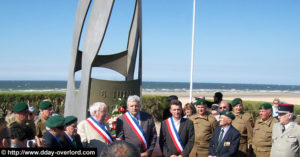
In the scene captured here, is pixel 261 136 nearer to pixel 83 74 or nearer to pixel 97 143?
pixel 97 143

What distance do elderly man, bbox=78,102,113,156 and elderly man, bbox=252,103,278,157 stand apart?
2.44 metres

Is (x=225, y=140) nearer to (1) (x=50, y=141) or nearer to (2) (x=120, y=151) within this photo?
(1) (x=50, y=141)

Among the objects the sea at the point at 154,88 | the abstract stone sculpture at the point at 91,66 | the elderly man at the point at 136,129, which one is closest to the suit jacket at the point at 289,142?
the elderly man at the point at 136,129

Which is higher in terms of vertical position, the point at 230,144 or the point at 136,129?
the point at 136,129

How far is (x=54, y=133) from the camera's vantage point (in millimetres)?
2648

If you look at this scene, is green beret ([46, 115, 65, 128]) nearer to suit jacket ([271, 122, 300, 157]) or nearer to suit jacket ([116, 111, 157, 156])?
suit jacket ([116, 111, 157, 156])

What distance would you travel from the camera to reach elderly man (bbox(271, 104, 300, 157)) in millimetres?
3744

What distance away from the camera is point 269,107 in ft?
14.8

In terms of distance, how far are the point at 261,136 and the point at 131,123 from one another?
219 centimetres

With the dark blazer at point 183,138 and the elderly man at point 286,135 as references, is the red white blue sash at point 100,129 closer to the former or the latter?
the dark blazer at point 183,138

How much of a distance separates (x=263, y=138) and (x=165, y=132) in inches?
68.0

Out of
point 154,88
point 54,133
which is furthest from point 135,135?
point 154,88

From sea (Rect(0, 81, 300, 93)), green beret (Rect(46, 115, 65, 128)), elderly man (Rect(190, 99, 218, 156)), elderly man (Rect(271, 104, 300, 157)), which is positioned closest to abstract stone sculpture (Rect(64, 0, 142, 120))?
elderly man (Rect(190, 99, 218, 156))

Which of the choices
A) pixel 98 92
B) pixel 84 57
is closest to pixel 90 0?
pixel 84 57
